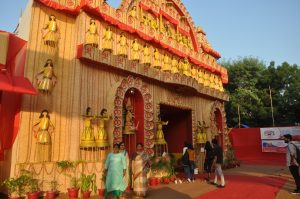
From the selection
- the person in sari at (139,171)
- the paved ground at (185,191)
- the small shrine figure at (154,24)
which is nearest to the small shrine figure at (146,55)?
the small shrine figure at (154,24)

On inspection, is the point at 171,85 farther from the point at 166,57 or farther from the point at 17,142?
the point at 17,142

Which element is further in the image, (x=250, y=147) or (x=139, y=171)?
(x=250, y=147)

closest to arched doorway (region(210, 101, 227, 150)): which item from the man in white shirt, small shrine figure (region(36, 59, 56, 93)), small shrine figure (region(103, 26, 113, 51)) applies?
the man in white shirt

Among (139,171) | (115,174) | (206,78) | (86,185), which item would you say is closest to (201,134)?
(206,78)

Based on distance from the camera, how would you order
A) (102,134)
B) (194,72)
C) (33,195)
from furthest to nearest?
(194,72), (102,134), (33,195)

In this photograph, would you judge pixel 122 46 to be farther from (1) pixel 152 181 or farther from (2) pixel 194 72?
(2) pixel 194 72

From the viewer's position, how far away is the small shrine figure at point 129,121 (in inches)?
382

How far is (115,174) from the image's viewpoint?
6242 millimetres

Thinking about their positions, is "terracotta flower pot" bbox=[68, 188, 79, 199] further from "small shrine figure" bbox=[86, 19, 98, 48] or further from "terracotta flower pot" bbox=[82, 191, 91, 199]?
"small shrine figure" bbox=[86, 19, 98, 48]

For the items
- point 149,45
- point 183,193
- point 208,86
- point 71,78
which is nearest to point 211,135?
point 208,86

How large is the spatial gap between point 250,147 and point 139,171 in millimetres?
15338

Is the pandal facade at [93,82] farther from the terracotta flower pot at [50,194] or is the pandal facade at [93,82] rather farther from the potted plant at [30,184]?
the terracotta flower pot at [50,194]

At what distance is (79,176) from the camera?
283 inches

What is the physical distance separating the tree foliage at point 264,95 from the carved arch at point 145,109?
684 inches
